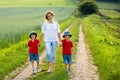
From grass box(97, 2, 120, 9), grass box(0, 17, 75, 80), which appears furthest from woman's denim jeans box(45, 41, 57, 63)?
grass box(97, 2, 120, 9)

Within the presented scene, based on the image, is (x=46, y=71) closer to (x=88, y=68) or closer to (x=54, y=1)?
(x=88, y=68)

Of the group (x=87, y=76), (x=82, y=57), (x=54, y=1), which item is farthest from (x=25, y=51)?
(x=54, y=1)

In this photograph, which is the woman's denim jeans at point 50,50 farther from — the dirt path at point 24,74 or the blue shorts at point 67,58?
the dirt path at point 24,74

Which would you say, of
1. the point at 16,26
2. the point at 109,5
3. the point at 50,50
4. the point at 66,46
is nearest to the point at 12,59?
the point at 50,50

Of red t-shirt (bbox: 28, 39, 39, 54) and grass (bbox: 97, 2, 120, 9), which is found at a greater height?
grass (bbox: 97, 2, 120, 9)

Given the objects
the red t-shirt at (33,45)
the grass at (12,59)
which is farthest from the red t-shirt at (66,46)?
the grass at (12,59)

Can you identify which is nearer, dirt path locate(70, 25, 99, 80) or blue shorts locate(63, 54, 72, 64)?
dirt path locate(70, 25, 99, 80)

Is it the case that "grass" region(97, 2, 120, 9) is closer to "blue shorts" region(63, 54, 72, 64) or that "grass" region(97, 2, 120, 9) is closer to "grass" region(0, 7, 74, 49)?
"grass" region(0, 7, 74, 49)

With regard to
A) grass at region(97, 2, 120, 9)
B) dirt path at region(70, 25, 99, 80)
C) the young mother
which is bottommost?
dirt path at region(70, 25, 99, 80)

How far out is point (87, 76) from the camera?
16.6 m

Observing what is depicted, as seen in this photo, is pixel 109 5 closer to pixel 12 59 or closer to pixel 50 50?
pixel 12 59

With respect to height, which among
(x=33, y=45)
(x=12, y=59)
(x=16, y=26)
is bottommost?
(x=12, y=59)

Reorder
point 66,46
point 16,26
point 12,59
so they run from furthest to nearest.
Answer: point 16,26, point 12,59, point 66,46

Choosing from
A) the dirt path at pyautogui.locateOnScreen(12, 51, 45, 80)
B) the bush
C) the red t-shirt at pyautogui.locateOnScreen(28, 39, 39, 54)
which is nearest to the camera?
the dirt path at pyautogui.locateOnScreen(12, 51, 45, 80)
